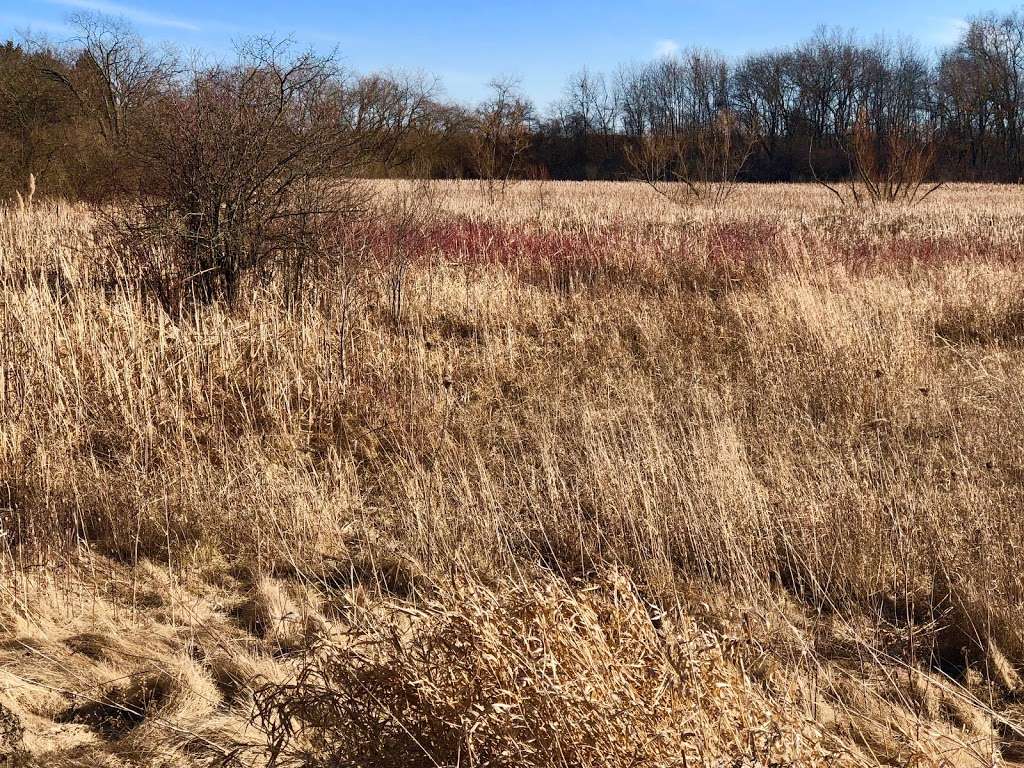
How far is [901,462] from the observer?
4.07 meters

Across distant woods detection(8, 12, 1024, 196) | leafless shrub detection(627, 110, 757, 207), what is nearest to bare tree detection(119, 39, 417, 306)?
distant woods detection(8, 12, 1024, 196)

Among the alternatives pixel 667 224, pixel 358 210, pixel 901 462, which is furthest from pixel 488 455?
pixel 667 224

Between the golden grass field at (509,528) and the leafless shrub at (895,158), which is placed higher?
the leafless shrub at (895,158)

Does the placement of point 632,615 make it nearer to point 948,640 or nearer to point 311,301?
point 948,640

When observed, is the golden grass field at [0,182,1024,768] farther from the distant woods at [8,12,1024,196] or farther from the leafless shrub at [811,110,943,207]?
the leafless shrub at [811,110,943,207]

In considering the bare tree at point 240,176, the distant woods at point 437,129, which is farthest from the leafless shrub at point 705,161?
the bare tree at point 240,176

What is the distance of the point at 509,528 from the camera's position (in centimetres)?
360

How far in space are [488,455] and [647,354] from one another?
89.6 inches

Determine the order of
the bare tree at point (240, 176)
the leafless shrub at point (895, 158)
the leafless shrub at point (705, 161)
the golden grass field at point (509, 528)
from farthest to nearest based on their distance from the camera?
the leafless shrub at point (705, 161), the leafless shrub at point (895, 158), the bare tree at point (240, 176), the golden grass field at point (509, 528)

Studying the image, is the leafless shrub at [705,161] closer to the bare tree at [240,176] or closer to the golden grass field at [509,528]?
the golden grass field at [509,528]

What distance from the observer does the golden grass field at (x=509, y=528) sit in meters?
1.85

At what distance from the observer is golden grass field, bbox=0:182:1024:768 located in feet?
6.07

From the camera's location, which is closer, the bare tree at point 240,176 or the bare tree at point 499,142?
the bare tree at point 240,176

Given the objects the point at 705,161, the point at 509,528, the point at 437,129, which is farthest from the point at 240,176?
the point at 437,129
